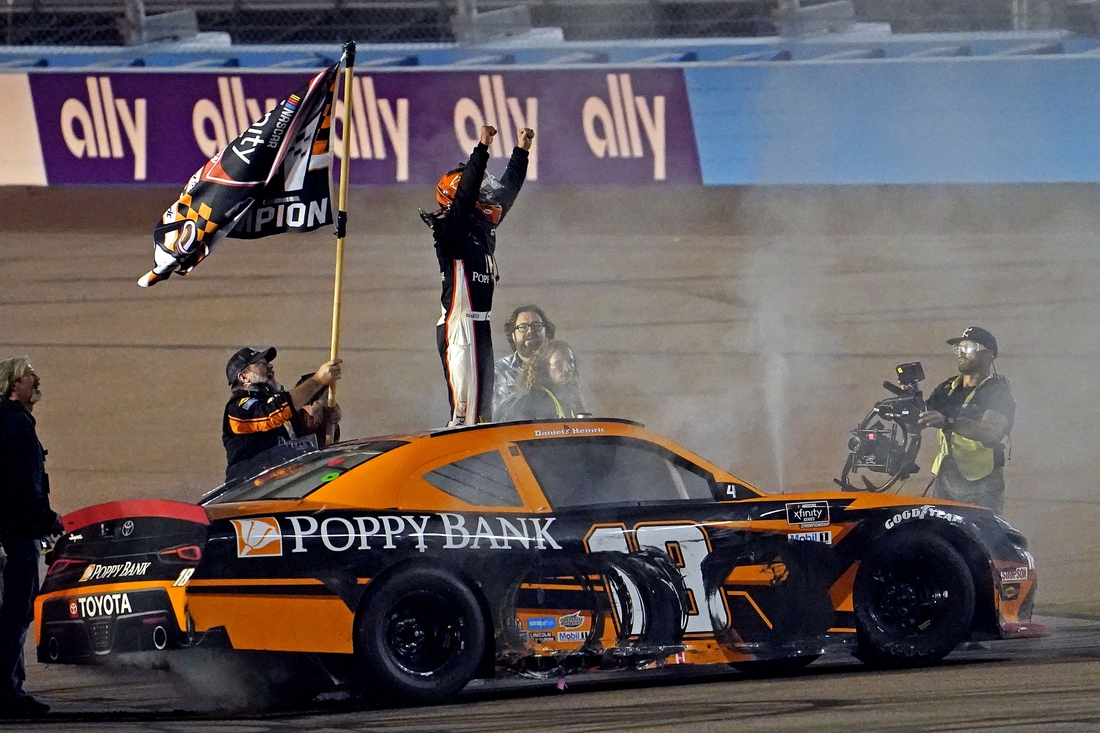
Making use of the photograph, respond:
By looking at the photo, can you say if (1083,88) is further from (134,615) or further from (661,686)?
(134,615)

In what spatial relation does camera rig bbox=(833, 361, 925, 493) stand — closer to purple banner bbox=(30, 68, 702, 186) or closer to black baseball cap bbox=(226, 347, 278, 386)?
black baseball cap bbox=(226, 347, 278, 386)

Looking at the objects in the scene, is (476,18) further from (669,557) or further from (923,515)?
(669,557)

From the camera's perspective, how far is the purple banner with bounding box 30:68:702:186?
67.2 feet

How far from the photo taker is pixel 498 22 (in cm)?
2191

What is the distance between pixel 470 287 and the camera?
9.54 metres

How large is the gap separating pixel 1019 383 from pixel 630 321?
355cm

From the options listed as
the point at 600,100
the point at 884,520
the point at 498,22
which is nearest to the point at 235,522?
the point at 884,520

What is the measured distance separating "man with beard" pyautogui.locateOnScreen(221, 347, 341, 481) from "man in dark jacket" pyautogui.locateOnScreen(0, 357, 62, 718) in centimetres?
137

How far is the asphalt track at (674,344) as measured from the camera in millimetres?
7336

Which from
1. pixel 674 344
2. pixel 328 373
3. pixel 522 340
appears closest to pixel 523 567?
pixel 328 373

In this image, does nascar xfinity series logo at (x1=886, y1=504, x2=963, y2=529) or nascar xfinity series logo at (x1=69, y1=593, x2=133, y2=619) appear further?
nascar xfinity series logo at (x1=886, y1=504, x2=963, y2=529)

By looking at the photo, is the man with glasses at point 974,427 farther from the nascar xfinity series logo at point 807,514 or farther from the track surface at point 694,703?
the nascar xfinity series logo at point 807,514

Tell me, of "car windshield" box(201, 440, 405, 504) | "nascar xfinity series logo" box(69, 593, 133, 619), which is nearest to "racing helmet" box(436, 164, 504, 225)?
"car windshield" box(201, 440, 405, 504)

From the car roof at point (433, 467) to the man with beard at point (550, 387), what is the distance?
5.05ft
